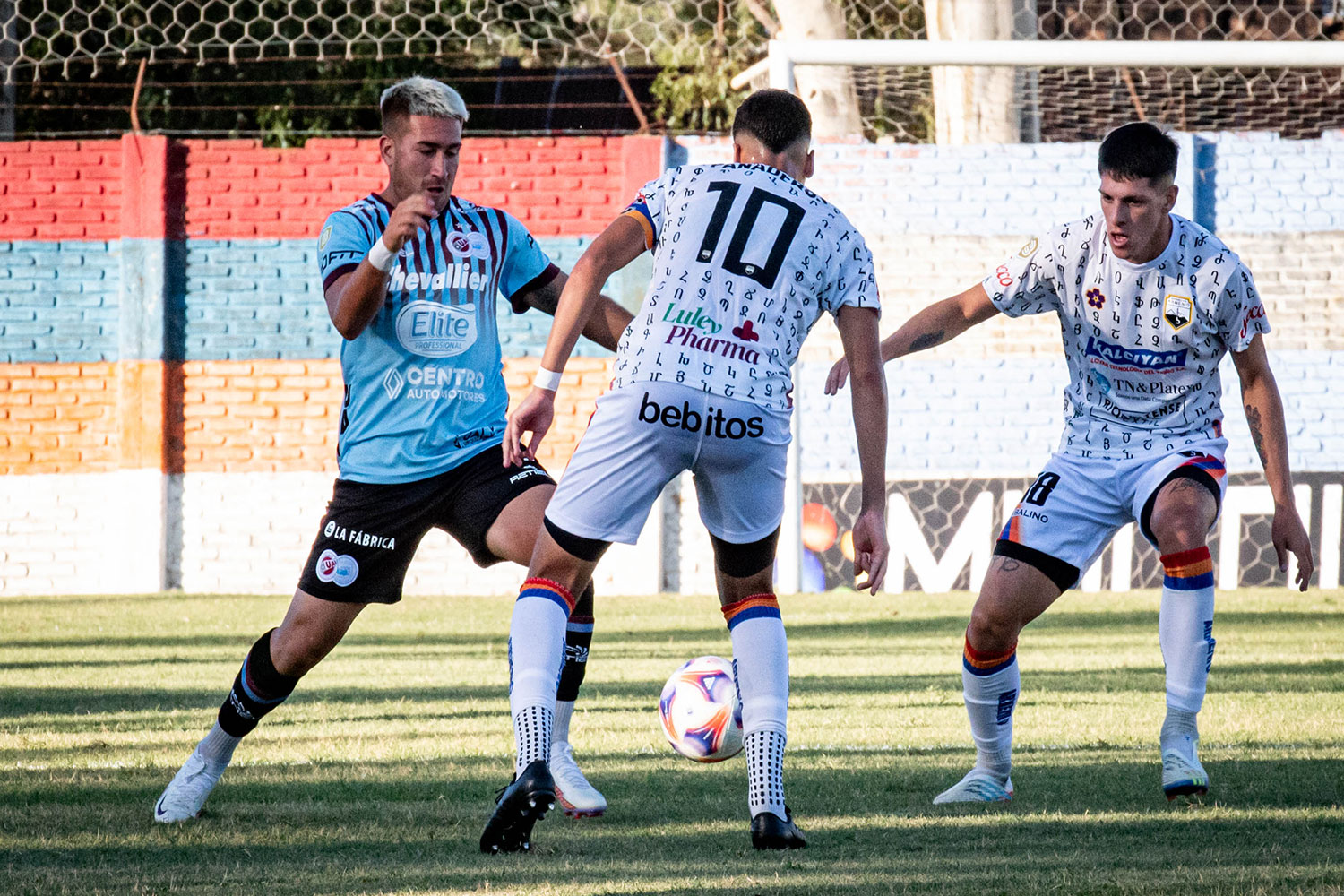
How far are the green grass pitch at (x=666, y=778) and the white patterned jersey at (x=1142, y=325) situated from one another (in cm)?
104

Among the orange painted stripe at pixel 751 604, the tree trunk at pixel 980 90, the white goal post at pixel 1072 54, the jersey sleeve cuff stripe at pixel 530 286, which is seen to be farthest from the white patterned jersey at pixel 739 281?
the tree trunk at pixel 980 90

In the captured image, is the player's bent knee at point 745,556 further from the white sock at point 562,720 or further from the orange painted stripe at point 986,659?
the orange painted stripe at point 986,659

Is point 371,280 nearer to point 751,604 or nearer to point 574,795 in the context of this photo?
point 751,604

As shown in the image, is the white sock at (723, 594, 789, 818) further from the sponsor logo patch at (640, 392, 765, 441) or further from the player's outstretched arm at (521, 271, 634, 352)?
the player's outstretched arm at (521, 271, 634, 352)

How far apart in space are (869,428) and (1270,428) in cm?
152

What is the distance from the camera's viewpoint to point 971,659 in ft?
15.2

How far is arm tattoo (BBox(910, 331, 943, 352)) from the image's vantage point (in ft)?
15.9

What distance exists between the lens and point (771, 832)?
3617 mm

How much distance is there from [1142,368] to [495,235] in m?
1.95

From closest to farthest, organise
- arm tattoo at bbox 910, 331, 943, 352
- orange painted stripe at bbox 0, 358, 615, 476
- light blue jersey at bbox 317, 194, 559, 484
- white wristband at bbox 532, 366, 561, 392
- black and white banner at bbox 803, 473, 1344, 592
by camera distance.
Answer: white wristband at bbox 532, 366, 561, 392 → light blue jersey at bbox 317, 194, 559, 484 → arm tattoo at bbox 910, 331, 943, 352 → black and white banner at bbox 803, 473, 1344, 592 → orange painted stripe at bbox 0, 358, 615, 476

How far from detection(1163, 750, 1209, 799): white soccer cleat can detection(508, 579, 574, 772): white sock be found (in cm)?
174

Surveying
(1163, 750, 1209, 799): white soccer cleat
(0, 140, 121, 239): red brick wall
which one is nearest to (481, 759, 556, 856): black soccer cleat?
(1163, 750, 1209, 799): white soccer cleat

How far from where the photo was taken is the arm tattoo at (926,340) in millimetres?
4844

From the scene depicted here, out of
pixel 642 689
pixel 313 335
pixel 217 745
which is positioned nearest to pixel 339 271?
pixel 217 745
